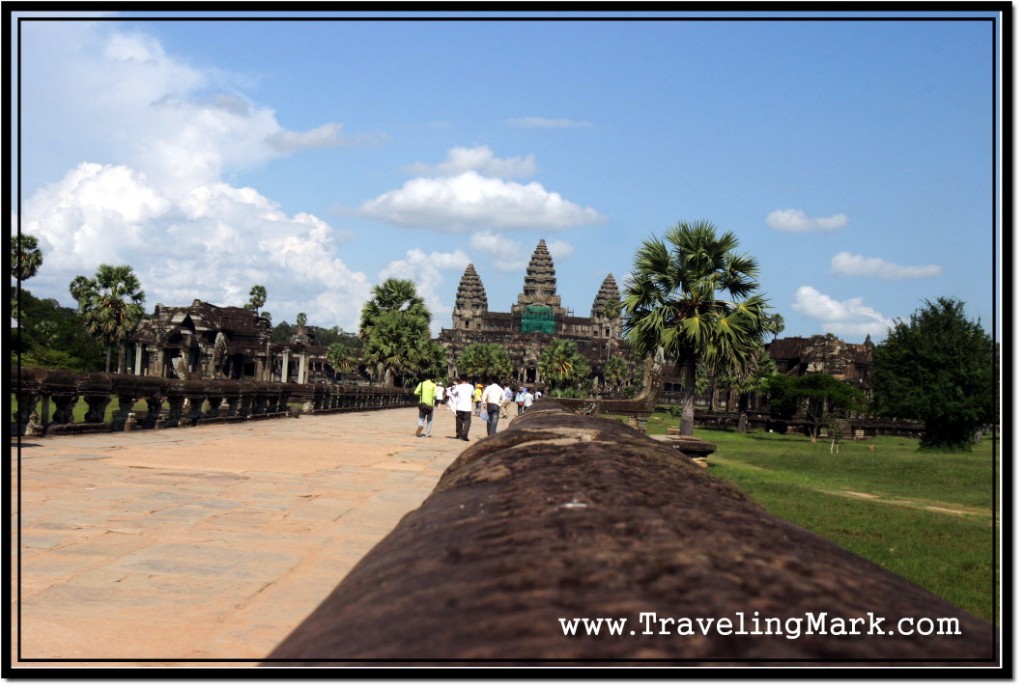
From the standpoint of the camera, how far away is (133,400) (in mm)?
17312

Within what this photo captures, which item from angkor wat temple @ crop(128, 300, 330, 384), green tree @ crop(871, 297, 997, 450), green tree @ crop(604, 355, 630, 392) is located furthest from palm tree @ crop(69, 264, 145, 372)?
green tree @ crop(604, 355, 630, 392)

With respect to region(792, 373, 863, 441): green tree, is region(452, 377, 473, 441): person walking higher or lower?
lower

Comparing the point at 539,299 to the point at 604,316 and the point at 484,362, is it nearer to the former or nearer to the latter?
the point at 604,316

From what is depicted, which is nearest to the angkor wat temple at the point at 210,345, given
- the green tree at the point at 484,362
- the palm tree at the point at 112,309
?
the palm tree at the point at 112,309

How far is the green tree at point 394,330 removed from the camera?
63031 mm

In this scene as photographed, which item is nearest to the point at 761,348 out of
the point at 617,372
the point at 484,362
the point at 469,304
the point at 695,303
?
the point at 695,303

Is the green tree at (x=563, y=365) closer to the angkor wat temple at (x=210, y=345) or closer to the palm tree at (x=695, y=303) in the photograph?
the angkor wat temple at (x=210, y=345)

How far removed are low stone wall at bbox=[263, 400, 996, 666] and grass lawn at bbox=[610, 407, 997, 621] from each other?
153 cm

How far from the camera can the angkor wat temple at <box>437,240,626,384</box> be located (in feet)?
579

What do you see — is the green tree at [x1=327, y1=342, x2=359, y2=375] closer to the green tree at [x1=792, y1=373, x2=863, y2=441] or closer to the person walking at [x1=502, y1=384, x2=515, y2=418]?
the person walking at [x1=502, y1=384, x2=515, y2=418]

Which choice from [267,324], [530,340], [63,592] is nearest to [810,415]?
[267,324]

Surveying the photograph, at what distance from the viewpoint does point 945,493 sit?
15844 millimetres

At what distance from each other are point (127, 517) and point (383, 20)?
5.00 m

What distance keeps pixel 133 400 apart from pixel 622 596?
1744cm
